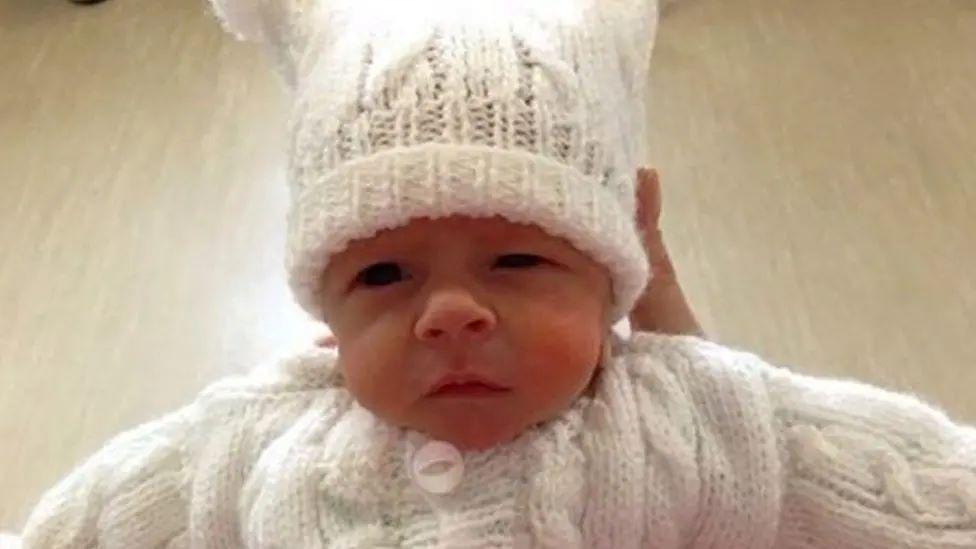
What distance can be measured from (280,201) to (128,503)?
79 cm

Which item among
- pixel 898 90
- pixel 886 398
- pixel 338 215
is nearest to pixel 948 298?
pixel 898 90

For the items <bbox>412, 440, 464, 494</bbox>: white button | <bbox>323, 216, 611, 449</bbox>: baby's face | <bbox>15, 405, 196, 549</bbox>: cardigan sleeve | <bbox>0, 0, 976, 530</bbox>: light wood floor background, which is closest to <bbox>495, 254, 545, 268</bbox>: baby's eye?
<bbox>323, 216, 611, 449</bbox>: baby's face

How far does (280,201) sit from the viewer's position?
5.57ft

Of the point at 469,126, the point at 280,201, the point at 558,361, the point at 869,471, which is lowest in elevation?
the point at 280,201

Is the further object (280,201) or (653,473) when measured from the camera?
(280,201)

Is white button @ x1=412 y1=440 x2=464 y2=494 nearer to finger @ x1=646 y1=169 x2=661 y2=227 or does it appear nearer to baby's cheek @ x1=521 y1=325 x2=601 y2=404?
baby's cheek @ x1=521 y1=325 x2=601 y2=404

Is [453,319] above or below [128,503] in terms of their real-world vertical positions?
above

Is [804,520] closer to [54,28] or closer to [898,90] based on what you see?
[898,90]

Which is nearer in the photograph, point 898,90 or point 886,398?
point 886,398

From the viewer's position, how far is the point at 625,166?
2.82 ft

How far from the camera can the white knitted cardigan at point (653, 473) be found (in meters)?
0.86

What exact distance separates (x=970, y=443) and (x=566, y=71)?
300 millimetres

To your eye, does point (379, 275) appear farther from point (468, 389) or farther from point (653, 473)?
point (653, 473)

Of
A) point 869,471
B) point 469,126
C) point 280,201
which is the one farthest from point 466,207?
point 280,201
